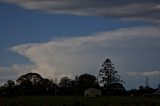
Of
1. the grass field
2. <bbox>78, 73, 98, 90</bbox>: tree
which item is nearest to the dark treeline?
<bbox>78, 73, 98, 90</bbox>: tree

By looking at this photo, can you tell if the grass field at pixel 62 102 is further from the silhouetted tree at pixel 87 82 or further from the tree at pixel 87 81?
the tree at pixel 87 81

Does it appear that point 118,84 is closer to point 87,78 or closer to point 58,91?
point 87,78

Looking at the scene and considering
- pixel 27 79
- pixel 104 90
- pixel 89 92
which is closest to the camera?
pixel 89 92

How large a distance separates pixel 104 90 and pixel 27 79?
88.9 feet

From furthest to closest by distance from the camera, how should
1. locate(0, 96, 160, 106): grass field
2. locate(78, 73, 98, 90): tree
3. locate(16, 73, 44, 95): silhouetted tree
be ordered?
locate(78, 73, 98, 90): tree
locate(16, 73, 44, 95): silhouetted tree
locate(0, 96, 160, 106): grass field

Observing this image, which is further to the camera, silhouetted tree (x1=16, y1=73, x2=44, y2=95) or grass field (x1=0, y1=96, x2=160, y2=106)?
silhouetted tree (x1=16, y1=73, x2=44, y2=95)

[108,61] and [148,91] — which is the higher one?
[108,61]

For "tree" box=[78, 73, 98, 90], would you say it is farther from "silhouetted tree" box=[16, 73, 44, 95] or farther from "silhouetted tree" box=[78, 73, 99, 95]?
"silhouetted tree" box=[16, 73, 44, 95]

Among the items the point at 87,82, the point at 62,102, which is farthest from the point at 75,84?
the point at 62,102

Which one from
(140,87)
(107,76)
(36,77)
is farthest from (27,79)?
(140,87)

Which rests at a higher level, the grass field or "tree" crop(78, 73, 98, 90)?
"tree" crop(78, 73, 98, 90)

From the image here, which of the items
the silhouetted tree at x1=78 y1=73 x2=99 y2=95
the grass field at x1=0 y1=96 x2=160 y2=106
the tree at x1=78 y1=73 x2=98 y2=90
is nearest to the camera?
the grass field at x1=0 y1=96 x2=160 y2=106

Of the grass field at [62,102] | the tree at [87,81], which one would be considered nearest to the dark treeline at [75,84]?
the tree at [87,81]

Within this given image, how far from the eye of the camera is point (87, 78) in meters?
158
